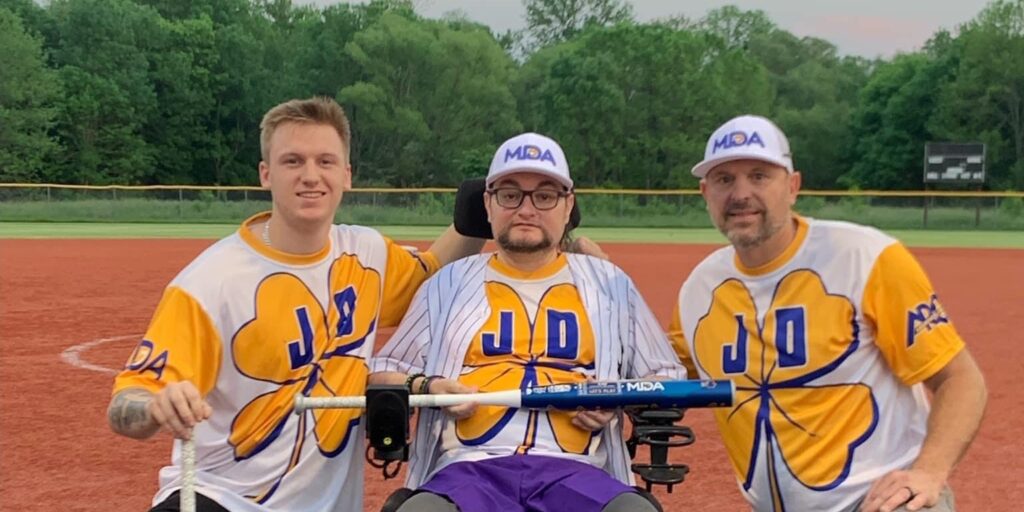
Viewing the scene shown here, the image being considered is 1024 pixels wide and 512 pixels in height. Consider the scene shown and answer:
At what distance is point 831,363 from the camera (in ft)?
10.8

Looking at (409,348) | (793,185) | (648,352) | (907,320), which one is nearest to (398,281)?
(409,348)

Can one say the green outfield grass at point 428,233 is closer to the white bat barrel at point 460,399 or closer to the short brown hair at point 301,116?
the short brown hair at point 301,116

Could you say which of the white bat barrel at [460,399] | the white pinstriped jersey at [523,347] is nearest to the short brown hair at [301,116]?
the white pinstriped jersey at [523,347]

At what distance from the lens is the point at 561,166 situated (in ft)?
12.6

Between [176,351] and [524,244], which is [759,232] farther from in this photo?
[176,351]

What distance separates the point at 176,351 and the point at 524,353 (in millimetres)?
1205

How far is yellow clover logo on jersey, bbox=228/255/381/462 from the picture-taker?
3.46 m

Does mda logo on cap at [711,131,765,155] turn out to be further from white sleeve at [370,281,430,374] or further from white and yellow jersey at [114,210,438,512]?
white and yellow jersey at [114,210,438,512]

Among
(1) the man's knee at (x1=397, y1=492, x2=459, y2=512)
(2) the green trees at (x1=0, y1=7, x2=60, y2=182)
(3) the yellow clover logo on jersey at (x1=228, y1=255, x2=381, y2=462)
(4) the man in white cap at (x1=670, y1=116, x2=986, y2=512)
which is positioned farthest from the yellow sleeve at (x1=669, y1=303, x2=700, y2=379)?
(2) the green trees at (x1=0, y1=7, x2=60, y2=182)

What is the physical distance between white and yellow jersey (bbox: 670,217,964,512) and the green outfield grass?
25.3 meters

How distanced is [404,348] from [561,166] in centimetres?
92

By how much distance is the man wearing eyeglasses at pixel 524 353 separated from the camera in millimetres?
3352

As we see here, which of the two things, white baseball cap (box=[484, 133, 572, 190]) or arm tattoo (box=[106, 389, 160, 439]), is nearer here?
arm tattoo (box=[106, 389, 160, 439])

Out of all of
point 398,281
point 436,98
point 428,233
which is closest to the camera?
point 398,281
